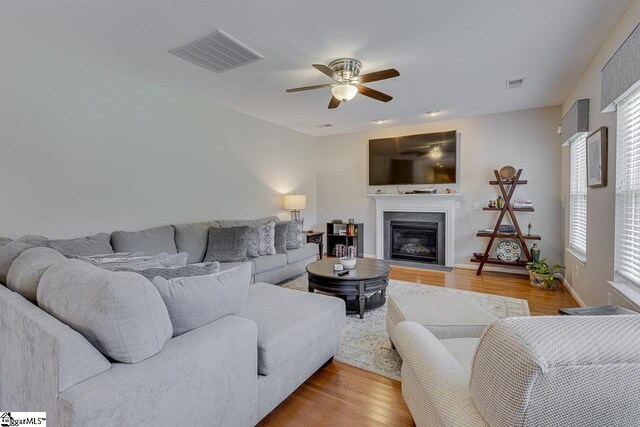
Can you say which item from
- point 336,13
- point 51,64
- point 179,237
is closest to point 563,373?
point 336,13

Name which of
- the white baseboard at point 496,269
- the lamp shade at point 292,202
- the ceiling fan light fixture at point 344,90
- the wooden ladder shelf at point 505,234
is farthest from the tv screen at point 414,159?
the ceiling fan light fixture at point 344,90

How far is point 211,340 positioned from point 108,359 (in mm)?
366

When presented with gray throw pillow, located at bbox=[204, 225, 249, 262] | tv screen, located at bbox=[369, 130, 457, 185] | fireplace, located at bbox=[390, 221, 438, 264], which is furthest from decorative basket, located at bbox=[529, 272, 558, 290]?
Answer: gray throw pillow, located at bbox=[204, 225, 249, 262]

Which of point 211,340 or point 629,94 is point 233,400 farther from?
point 629,94

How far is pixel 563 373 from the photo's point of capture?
25.7 inches

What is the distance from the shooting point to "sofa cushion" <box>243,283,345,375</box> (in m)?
1.63

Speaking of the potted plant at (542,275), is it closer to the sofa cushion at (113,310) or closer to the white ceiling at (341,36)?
the white ceiling at (341,36)

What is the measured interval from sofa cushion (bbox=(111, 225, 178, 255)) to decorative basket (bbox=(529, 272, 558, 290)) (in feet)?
15.6

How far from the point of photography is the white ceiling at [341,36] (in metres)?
2.17

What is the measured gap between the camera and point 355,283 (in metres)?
2.98

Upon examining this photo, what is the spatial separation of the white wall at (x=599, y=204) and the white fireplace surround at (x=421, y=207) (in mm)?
1897

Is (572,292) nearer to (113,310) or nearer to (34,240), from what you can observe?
(113,310)

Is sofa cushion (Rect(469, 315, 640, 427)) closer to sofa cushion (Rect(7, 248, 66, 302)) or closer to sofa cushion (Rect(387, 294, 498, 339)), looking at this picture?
sofa cushion (Rect(387, 294, 498, 339))

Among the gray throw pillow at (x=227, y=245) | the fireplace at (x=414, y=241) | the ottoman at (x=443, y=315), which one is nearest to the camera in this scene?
the ottoman at (x=443, y=315)
